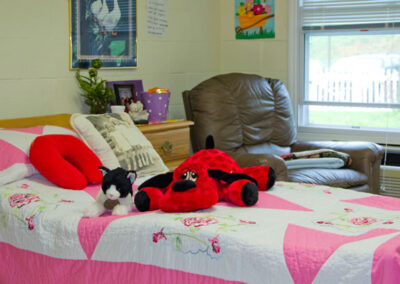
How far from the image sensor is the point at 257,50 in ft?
15.1

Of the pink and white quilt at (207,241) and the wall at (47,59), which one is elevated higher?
the wall at (47,59)

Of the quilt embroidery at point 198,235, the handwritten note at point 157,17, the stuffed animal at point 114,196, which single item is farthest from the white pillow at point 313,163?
the quilt embroidery at point 198,235

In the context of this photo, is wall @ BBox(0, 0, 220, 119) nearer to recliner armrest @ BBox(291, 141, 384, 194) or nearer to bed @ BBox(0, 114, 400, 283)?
bed @ BBox(0, 114, 400, 283)

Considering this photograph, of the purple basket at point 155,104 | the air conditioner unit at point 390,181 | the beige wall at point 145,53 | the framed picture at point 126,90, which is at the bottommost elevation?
the air conditioner unit at point 390,181

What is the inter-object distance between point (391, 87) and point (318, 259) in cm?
294

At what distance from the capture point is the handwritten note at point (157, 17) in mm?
3933

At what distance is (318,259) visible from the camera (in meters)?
1.55

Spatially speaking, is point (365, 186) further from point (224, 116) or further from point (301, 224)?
point (301, 224)

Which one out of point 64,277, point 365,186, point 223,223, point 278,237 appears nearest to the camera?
point 278,237

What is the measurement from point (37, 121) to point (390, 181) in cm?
256

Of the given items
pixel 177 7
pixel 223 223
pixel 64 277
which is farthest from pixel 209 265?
pixel 177 7

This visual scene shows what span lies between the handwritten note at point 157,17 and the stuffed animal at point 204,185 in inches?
69.1

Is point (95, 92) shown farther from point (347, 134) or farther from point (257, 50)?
point (347, 134)

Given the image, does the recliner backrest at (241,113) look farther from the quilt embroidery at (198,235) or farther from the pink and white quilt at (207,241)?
the quilt embroidery at (198,235)
